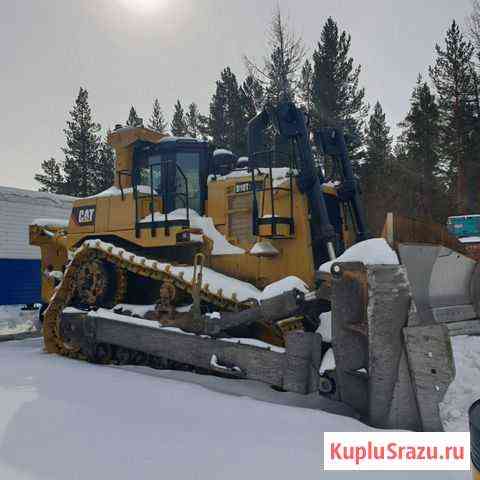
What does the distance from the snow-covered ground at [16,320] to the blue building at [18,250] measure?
0.29 metres

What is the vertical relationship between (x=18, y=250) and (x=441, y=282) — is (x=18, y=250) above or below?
above

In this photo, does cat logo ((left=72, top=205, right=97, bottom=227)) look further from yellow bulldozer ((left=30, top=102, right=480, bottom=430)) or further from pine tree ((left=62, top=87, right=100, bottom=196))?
pine tree ((left=62, top=87, right=100, bottom=196))

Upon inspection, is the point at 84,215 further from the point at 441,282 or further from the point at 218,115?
the point at 218,115

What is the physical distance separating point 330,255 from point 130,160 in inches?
137

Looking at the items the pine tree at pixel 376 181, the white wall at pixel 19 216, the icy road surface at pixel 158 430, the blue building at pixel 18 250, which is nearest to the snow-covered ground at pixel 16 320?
the blue building at pixel 18 250

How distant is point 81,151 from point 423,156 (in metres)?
24.1

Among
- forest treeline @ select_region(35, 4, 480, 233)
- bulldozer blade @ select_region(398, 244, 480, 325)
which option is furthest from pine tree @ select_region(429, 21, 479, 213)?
bulldozer blade @ select_region(398, 244, 480, 325)

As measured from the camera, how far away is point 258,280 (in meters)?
5.60

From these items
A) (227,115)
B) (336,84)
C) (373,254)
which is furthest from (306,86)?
(373,254)

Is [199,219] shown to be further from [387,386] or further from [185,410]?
[387,386]

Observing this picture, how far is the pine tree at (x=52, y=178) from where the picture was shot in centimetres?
3406

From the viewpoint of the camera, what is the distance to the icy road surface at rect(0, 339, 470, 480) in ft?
8.48

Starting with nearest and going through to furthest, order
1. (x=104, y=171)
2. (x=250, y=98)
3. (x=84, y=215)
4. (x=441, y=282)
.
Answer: (x=441, y=282) → (x=84, y=215) → (x=250, y=98) → (x=104, y=171)

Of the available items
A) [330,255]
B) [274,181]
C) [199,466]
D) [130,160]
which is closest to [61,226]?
[130,160]
